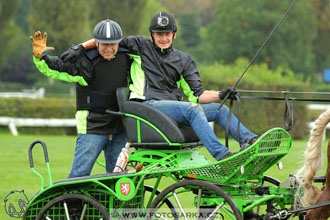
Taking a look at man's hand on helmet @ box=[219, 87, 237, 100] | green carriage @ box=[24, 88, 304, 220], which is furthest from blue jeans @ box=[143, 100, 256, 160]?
man's hand on helmet @ box=[219, 87, 237, 100]

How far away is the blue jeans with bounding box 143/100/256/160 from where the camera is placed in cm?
499

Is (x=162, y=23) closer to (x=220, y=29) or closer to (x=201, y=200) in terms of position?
(x=201, y=200)

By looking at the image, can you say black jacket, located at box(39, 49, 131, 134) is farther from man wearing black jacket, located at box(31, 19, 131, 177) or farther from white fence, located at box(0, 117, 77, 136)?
white fence, located at box(0, 117, 77, 136)

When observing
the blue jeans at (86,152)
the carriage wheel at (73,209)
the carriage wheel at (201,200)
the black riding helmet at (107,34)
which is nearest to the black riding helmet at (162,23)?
the black riding helmet at (107,34)

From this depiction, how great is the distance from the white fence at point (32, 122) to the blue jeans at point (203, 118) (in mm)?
12589

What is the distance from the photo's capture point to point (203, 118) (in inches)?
199

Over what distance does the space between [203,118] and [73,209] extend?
1.42 meters

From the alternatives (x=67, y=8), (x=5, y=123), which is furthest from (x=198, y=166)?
(x=67, y=8)

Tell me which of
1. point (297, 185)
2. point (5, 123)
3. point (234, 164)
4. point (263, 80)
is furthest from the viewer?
point (263, 80)

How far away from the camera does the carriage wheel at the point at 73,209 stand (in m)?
5.12

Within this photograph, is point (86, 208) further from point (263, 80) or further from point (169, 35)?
point (263, 80)

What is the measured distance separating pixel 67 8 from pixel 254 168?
36691 mm

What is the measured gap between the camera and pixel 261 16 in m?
45.3

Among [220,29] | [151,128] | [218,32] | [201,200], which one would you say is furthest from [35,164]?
[218,32]
